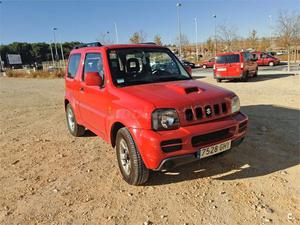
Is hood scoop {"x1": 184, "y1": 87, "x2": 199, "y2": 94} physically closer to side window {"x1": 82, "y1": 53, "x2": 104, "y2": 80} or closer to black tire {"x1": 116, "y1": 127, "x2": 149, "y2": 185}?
black tire {"x1": 116, "y1": 127, "x2": 149, "y2": 185}

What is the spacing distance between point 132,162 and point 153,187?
514mm

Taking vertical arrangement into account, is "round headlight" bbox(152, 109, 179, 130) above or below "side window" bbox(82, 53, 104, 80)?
below

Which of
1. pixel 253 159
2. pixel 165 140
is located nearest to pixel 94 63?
pixel 165 140

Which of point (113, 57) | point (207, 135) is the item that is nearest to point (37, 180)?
point (113, 57)

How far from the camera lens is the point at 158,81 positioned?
4.23 m

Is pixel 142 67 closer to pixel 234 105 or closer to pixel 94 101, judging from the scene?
pixel 94 101

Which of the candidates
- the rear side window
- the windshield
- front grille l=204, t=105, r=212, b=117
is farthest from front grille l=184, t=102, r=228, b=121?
the rear side window

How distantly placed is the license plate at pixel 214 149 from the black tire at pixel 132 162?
2.47ft

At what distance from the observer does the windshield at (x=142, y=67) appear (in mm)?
4199

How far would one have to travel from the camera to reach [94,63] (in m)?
4.71

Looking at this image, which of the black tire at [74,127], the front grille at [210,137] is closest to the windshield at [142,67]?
the front grille at [210,137]

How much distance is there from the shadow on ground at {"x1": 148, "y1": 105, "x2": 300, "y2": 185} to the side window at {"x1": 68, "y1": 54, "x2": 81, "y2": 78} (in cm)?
283

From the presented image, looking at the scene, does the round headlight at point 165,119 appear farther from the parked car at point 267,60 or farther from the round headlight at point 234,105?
the parked car at point 267,60

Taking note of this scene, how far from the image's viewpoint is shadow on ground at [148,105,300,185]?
156 inches
